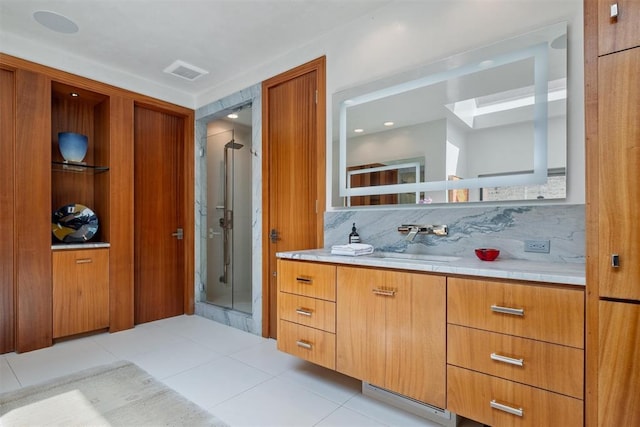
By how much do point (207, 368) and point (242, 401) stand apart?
59cm

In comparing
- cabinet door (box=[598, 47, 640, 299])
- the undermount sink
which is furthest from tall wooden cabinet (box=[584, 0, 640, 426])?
the undermount sink

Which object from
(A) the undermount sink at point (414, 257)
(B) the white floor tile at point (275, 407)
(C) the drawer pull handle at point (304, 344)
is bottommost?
(B) the white floor tile at point (275, 407)

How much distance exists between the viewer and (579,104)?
5.46ft

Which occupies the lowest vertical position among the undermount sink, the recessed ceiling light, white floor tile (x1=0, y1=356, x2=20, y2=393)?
white floor tile (x1=0, y1=356, x2=20, y2=393)

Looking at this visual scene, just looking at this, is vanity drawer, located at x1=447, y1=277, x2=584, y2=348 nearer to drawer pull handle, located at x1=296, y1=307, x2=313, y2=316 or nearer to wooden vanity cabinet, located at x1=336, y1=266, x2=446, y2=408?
wooden vanity cabinet, located at x1=336, y1=266, x2=446, y2=408

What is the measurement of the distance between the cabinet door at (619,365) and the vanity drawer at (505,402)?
0.31ft

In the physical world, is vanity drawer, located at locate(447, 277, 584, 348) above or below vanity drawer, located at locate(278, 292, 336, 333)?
above

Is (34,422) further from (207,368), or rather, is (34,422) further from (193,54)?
(193,54)

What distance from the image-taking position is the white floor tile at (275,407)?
1770 millimetres

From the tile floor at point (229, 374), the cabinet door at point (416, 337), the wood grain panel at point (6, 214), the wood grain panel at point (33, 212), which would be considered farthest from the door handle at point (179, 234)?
the cabinet door at point (416, 337)

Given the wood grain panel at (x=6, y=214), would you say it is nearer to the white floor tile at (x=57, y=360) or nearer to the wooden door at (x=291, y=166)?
the white floor tile at (x=57, y=360)

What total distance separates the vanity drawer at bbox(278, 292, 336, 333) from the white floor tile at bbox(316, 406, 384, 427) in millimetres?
443

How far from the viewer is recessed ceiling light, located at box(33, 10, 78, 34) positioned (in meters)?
2.44

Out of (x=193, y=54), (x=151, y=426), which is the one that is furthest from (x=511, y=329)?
(x=193, y=54)
